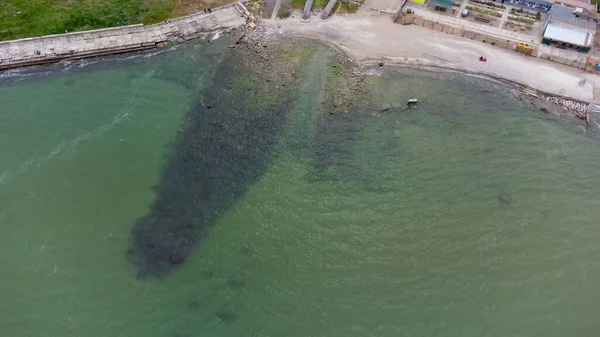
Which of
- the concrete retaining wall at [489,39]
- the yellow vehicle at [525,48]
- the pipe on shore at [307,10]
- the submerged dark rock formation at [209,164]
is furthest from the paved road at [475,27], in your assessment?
the submerged dark rock formation at [209,164]

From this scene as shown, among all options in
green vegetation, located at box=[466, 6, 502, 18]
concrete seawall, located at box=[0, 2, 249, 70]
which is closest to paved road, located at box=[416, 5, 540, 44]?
green vegetation, located at box=[466, 6, 502, 18]

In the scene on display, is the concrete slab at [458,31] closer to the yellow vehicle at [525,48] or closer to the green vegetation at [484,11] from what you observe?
the green vegetation at [484,11]

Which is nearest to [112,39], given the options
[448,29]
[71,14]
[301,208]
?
[71,14]

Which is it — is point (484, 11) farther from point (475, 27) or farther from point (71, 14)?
point (71, 14)

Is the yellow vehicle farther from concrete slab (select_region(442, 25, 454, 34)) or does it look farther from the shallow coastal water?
concrete slab (select_region(442, 25, 454, 34))

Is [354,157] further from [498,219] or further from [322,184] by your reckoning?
[498,219]

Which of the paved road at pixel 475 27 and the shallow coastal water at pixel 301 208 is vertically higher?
the paved road at pixel 475 27

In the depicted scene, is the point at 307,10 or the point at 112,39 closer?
the point at 112,39

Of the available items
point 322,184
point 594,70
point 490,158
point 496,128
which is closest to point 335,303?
point 322,184
